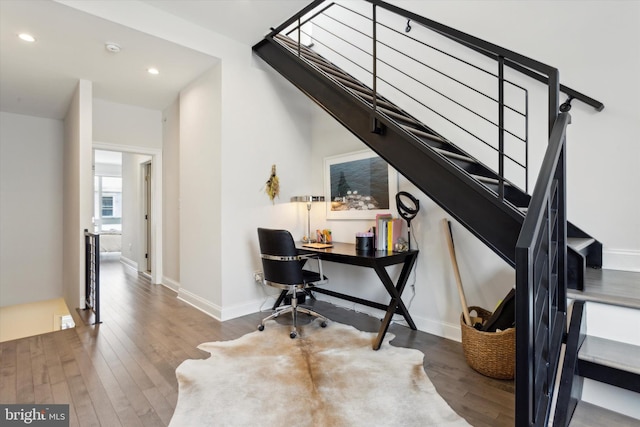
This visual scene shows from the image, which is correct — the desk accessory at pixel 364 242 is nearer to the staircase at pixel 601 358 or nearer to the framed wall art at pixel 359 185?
the framed wall art at pixel 359 185

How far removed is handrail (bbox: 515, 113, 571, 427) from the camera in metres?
0.86

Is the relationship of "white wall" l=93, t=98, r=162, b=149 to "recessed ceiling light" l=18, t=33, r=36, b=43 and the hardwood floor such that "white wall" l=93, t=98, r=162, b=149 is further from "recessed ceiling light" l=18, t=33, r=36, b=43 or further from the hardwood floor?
the hardwood floor

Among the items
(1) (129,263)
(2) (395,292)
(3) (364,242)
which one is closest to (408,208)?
(3) (364,242)

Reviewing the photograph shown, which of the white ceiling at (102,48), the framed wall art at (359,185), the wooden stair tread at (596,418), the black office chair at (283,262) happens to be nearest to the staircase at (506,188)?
the white ceiling at (102,48)

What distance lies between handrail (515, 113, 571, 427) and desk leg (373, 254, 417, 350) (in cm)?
127

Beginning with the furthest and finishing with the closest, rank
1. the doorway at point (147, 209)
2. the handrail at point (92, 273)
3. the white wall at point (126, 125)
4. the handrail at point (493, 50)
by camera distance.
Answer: the doorway at point (147, 209)
the white wall at point (126, 125)
the handrail at point (92, 273)
the handrail at point (493, 50)

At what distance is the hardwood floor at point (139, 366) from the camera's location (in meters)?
1.75

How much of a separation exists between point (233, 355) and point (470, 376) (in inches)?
67.9

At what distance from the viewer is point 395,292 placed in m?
2.62

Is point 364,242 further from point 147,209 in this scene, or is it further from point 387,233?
point 147,209

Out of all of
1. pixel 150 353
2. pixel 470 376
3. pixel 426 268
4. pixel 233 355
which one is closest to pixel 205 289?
pixel 150 353

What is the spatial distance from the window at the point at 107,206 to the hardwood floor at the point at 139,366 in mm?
8835

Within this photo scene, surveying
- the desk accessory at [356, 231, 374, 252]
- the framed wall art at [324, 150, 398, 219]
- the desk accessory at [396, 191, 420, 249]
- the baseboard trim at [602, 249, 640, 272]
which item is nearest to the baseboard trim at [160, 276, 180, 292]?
the framed wall art at [324, 150, 398, 219]

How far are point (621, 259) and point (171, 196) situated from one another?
16.2 ft
